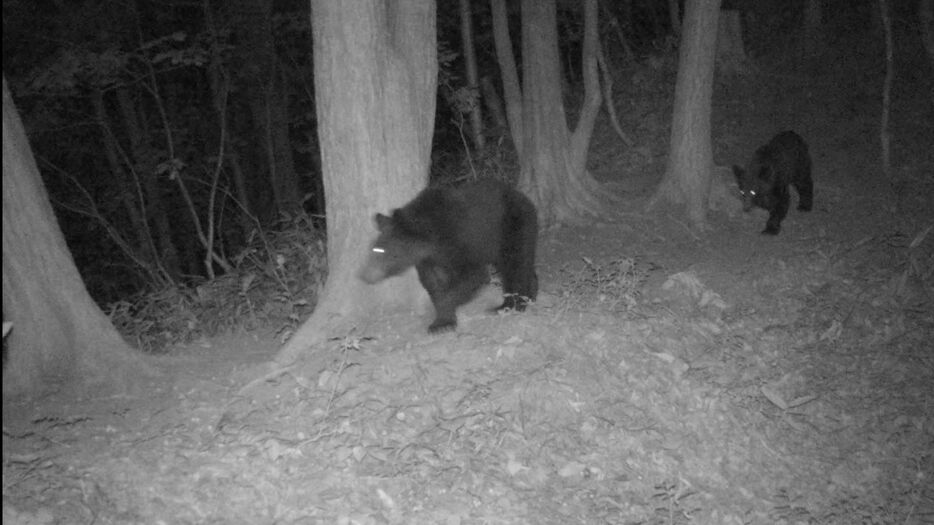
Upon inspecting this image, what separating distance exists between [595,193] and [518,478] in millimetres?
6818

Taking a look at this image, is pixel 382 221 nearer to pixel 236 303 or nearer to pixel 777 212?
pixel 236 303

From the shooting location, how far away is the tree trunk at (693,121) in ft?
33.4

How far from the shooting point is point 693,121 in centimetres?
1042

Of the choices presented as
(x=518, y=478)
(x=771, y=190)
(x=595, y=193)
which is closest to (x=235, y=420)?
(x=518, y=478)

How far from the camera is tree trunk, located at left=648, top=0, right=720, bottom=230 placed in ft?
33.4

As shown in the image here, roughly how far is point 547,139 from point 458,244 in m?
4.56

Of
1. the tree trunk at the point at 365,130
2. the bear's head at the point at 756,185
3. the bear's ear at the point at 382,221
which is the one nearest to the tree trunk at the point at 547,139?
the bear's head at the point at 756,185

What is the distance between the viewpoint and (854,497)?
5.64 metres

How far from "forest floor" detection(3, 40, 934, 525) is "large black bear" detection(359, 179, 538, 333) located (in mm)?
342

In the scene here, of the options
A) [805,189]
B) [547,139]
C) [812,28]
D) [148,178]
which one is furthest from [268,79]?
[812,28]

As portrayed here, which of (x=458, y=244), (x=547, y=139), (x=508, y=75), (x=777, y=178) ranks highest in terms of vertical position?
(x=508, y=75)

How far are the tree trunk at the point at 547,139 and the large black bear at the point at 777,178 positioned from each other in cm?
224

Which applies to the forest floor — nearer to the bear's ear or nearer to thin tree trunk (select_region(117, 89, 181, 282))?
the bear's ear

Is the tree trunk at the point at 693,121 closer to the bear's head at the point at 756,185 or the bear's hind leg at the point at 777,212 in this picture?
the bear's head at the point at 756,185
